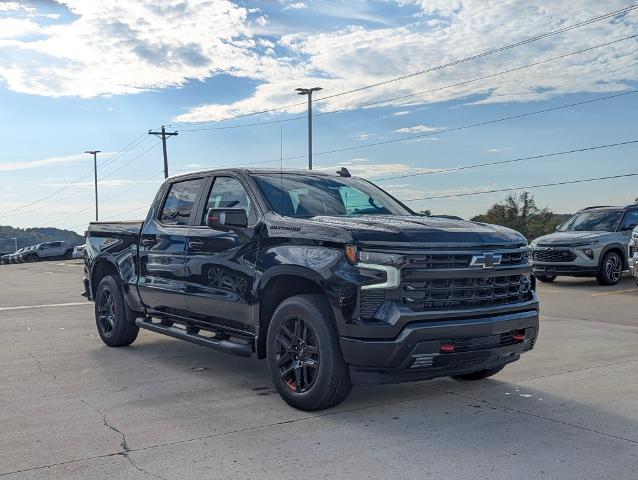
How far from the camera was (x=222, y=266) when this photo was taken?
235 inches

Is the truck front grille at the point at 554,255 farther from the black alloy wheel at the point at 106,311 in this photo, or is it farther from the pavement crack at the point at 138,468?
the pavement crack at the point at 138,468

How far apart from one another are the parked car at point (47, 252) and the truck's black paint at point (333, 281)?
51079 mm

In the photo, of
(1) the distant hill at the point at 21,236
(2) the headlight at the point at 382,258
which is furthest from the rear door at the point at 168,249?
(1) the distant hill at the point at 21,236

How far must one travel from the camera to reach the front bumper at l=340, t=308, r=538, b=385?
15.4 feet

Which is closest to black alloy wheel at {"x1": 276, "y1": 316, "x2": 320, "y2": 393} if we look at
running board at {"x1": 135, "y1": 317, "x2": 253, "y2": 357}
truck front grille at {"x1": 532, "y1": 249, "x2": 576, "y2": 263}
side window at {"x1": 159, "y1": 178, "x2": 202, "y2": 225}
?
A: running board at {"x1": 135, "y1": 317, "x2": 253, "y2": 357}

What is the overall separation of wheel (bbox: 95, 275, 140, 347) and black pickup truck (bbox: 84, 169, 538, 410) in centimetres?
121

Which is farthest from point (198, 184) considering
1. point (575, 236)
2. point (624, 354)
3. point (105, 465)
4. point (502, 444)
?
point (575, 236)

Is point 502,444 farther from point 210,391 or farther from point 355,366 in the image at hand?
point 210,391

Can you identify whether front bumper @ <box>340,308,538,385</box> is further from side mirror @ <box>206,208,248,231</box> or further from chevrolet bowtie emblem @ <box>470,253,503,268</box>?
side mirror @ <box>206,208,248,231</box>

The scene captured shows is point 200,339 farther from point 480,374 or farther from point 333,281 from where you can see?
point 480,374

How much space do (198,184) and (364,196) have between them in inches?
64.1

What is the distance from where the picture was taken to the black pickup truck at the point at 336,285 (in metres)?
4.77

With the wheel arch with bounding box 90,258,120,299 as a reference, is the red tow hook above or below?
below

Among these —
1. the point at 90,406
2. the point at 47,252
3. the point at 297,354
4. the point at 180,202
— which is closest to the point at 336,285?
the point at 297,354
